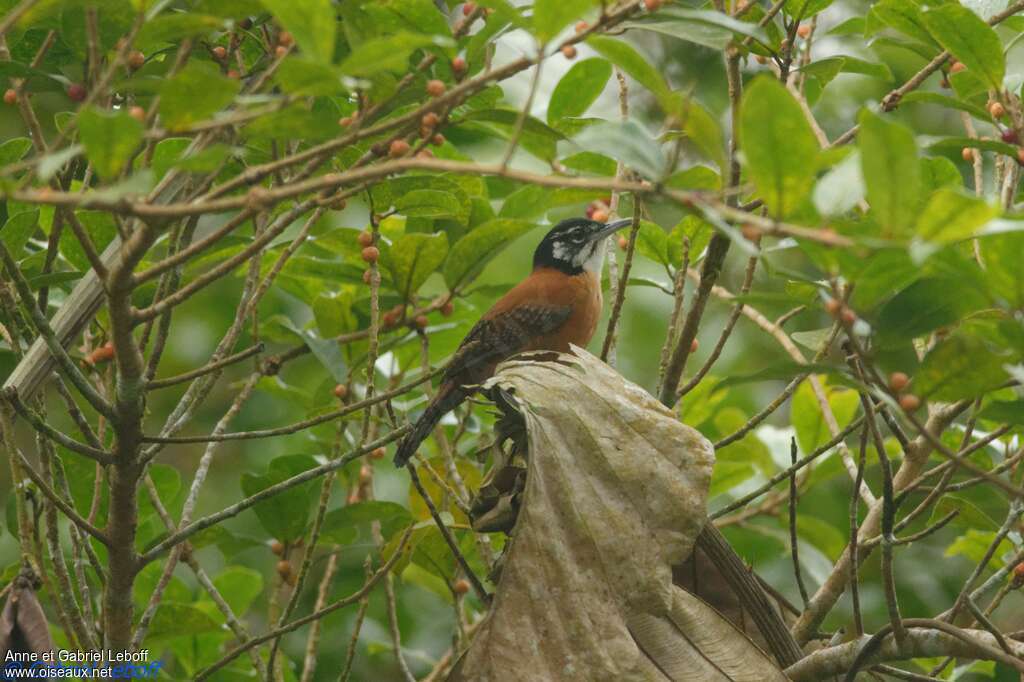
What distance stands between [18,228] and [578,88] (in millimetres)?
1311

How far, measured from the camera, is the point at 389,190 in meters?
2.97

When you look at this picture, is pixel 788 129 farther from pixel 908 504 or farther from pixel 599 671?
pixel 908 504

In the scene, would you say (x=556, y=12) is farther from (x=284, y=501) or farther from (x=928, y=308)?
(x=284, y=501)

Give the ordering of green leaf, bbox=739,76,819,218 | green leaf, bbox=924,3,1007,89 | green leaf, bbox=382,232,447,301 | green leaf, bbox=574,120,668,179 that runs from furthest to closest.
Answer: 1. green leaf, bbox=382,232,447,301
2. green leaf, bbox=924,3,1007,89
3. green leaf, bbox=574,120,668,179
4. green leaf, bbox=739,76,819,218

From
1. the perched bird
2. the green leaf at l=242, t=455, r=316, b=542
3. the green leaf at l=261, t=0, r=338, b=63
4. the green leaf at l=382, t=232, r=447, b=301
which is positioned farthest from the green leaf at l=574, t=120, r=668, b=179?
the perched bird

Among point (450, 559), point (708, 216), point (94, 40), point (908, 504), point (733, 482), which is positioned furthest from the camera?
point (733, 482)

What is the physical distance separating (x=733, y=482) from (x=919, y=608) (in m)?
2.32

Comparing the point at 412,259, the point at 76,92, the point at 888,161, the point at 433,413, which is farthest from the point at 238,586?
the point at 888,161

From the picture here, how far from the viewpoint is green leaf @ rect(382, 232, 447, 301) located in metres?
3.29

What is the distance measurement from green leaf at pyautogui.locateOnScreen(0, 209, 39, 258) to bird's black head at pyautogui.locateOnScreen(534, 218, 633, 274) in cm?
307

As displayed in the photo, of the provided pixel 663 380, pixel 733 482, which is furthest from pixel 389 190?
pixel 733 482

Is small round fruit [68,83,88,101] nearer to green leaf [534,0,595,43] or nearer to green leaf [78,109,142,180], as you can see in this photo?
green leaf [78,109,142,180]

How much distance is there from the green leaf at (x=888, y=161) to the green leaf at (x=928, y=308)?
452 mm

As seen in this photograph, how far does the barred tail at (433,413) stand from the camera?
3617 millimetres
